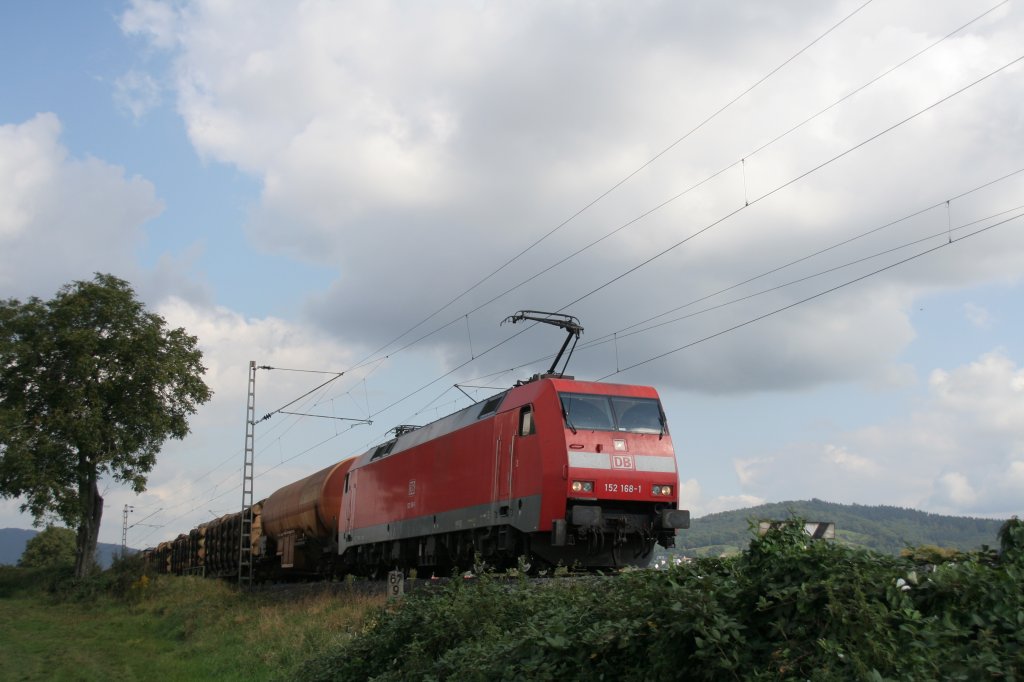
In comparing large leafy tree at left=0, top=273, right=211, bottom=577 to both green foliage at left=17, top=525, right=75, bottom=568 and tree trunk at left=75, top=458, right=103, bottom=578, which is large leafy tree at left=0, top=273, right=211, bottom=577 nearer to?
tree trunk at left=75, top=458, right=103, bottom=578

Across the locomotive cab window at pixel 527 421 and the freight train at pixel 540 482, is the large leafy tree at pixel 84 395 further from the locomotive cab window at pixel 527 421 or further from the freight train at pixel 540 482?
the locomotive cab window at pixel 527 421

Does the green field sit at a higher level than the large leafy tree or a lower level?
lower

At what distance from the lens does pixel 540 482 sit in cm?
1627

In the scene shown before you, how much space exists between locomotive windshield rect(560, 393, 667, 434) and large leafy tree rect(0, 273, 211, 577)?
30.0 meters

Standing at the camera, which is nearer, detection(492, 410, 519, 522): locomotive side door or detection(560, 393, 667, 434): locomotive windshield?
detection(560, 393, 667, 434): locomotive windshield

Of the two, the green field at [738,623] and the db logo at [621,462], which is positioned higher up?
the db logo at [621,462]

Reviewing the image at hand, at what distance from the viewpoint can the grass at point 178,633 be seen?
60.0 ft

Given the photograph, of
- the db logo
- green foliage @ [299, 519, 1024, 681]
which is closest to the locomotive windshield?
the db logo

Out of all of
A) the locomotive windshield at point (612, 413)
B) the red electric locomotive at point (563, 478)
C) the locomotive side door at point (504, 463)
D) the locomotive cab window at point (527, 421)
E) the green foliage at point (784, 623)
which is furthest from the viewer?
the locomotive side door at point (504, 463)

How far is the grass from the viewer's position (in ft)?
60.0

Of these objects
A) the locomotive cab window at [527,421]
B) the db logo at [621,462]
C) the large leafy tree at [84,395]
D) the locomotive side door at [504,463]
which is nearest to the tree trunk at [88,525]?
the large leafy tree at [84,395]

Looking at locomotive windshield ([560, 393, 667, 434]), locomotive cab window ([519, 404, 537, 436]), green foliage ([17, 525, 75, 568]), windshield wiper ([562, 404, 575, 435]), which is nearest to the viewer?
windshield wiper ([562, 404, 575, 435])

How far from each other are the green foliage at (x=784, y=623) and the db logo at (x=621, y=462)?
7.85 meters

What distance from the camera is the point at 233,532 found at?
39531 mm
